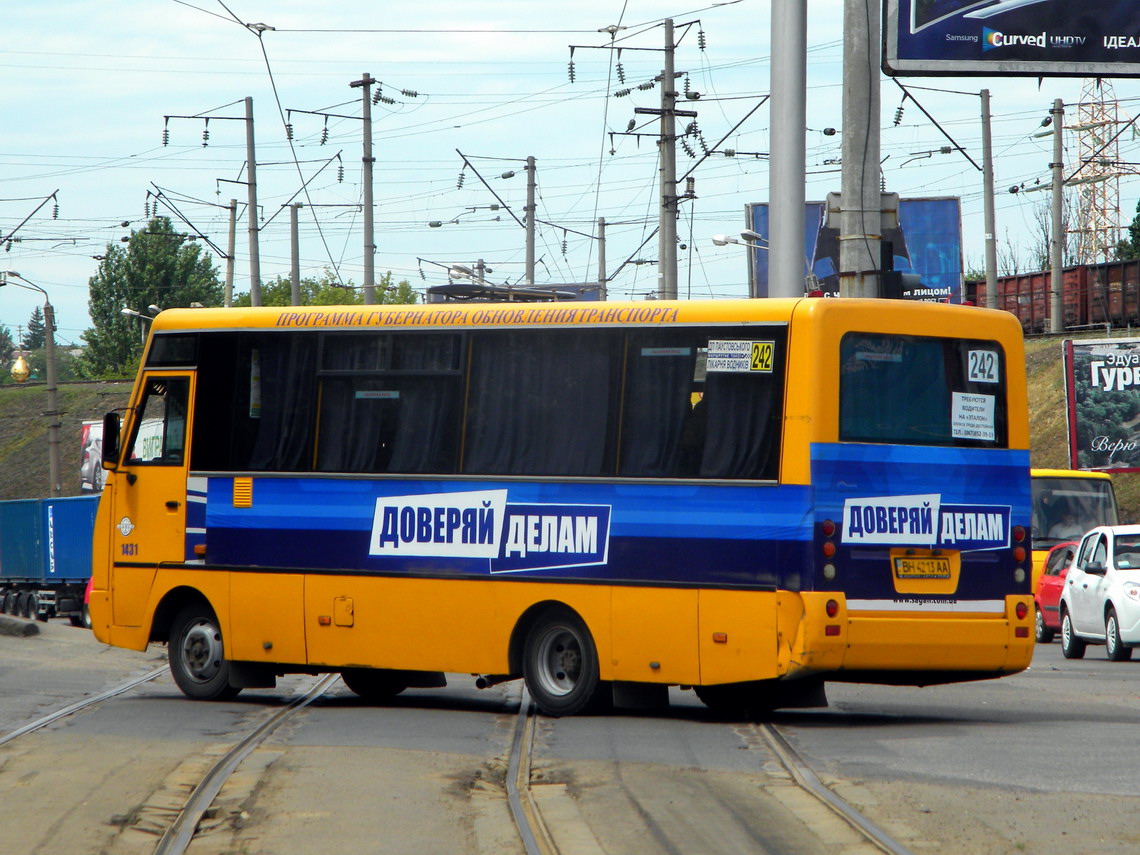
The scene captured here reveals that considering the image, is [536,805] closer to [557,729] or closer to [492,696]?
[557,729]

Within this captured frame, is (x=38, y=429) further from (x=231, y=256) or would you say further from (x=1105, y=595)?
(x=1105, y=595)

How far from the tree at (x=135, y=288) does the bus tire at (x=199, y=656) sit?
92.1 metres

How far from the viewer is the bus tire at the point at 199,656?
1422 cm

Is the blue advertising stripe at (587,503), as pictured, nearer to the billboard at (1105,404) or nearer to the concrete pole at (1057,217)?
the billboard at (1105,404)

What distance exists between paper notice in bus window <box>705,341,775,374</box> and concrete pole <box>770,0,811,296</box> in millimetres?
4861

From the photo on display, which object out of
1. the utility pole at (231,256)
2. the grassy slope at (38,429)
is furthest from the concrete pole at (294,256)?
the grassy slope at (38,429)

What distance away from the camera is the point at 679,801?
28.1 ft

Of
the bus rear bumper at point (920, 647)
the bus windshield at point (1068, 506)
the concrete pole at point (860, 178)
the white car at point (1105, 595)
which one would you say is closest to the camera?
the bus rear bumper at point (920, 647)

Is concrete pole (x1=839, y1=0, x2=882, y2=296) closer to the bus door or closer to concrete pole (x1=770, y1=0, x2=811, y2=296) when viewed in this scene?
concrete pole (x1=770, y1=0, x2=811, y2=296)

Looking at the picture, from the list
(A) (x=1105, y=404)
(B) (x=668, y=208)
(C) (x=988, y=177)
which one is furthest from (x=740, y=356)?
(C) (x=988, y=177)

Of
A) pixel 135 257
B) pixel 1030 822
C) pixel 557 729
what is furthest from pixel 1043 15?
pixel 135 257

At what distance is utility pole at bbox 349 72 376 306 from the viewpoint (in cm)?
4000

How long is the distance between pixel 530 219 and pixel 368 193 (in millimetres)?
15400

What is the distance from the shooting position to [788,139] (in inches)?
661
